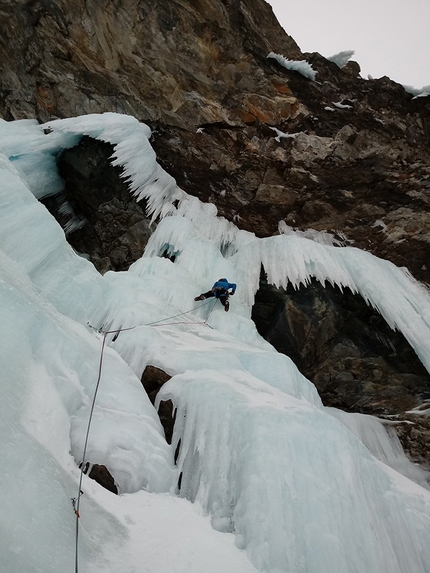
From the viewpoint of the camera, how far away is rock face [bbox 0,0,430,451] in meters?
9.41

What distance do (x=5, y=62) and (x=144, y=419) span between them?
10.0m

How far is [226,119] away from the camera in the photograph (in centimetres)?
1019

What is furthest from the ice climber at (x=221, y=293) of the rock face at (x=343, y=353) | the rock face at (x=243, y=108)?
the rock face at (x=243, y=108)

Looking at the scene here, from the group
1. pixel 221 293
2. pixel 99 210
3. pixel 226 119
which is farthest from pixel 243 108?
pixel 221 293

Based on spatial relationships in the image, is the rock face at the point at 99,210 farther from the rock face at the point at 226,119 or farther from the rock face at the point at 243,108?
the rock face at the point at 243,108

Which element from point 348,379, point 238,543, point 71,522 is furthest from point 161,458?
point 348,379

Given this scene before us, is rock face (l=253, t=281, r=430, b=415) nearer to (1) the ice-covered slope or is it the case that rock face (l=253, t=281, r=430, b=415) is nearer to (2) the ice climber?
(2) the ice climber

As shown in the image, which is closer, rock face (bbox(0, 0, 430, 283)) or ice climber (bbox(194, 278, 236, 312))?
ice climber (bbox(194, 278, 236, 312))

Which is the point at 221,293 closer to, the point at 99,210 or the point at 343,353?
the point at 343,353

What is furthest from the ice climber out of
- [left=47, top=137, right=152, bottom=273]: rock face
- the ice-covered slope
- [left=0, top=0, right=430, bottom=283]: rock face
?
[left=0, top=0, right=430, bottom=283]: rock face

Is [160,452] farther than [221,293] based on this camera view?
No

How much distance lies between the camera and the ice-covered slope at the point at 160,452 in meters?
2.21

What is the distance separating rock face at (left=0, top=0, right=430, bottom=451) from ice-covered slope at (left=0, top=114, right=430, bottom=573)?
431cm

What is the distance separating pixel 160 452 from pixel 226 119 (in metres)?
9.01
